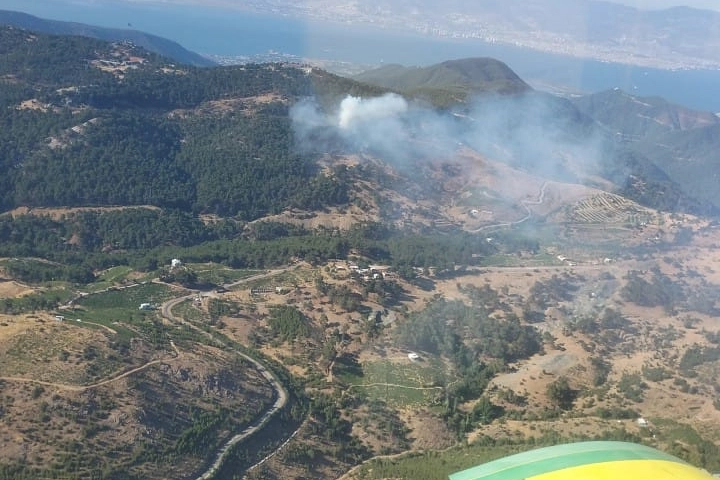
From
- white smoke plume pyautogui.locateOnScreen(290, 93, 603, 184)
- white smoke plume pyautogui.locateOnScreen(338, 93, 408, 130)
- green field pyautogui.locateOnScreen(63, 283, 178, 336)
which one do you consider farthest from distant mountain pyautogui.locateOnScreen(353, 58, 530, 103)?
green field pyautogui.locateOnScreen(63, 283, 178, 336)

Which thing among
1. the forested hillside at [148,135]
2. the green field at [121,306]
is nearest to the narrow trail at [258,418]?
the green field at [121,306]

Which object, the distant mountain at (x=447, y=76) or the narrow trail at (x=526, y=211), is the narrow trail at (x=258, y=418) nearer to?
the narrow trail at (x=526, y=211)

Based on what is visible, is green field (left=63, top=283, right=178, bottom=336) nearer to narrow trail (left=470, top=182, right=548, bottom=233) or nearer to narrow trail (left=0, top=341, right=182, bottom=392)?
narrow trail (left=0, top=341, right=182, bottom=392)

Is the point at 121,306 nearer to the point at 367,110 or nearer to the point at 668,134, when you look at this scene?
the point at 367,110

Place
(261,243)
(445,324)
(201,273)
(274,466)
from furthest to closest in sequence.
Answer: (261,243) → (201,273) → (445,324) → (274,466)

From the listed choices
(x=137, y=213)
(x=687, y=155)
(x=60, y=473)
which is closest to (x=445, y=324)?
(x=60, y=473)

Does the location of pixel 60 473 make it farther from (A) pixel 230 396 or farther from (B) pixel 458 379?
(B) pixel 458 379

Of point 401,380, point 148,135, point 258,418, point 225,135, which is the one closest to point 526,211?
point 225,135
